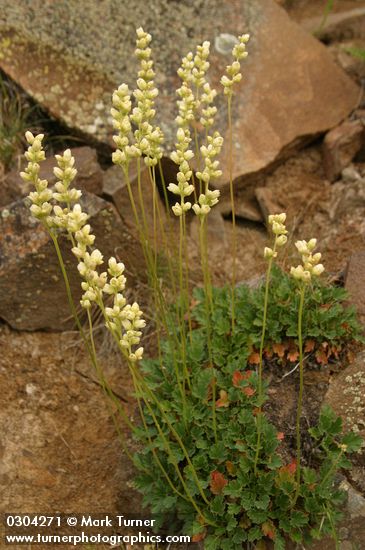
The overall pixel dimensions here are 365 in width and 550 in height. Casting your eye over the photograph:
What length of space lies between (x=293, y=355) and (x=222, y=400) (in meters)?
0.46

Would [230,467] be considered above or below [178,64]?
below

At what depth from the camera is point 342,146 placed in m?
5.34

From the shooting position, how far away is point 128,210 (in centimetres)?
487

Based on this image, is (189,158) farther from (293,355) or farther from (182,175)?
(293,355)

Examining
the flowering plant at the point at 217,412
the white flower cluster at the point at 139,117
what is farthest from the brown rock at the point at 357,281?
the white flower cluster at the point at 139,117

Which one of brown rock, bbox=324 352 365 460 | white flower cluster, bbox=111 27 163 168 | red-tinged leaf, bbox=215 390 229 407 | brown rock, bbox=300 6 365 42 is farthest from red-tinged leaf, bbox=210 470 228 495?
brown rock, bbox=300 6 365 42

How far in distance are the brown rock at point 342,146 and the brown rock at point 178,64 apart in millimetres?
161

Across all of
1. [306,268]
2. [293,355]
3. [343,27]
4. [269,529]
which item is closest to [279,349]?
[293,355]

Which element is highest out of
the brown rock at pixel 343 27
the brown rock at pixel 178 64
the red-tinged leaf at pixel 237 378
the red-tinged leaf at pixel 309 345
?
the brown rock at pixel 343 27

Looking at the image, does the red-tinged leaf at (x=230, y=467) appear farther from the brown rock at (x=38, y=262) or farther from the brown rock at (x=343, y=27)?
the brown rock at (x=343, y=27)

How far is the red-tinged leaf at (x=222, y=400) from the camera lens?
3.51 metres

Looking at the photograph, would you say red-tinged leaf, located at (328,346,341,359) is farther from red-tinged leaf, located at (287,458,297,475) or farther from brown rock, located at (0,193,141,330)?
brown rock, located at (0,193,141,330)

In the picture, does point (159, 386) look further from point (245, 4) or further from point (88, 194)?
point (245, 4)

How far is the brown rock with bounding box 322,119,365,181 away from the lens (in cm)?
534
